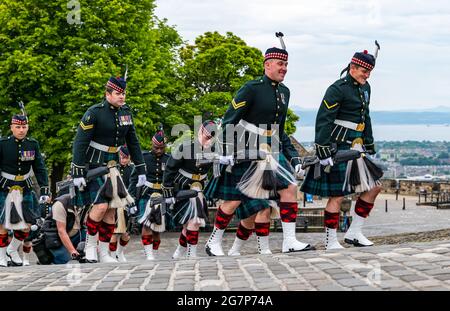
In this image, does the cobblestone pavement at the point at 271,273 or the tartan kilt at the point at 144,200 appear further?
the tartan kilt at the point at 144,200

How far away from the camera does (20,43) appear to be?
104 feet

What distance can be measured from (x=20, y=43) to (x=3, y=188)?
61.7ft

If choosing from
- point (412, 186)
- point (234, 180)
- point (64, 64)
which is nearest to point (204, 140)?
point (234, 180)

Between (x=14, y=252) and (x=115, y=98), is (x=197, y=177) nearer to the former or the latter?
(x=115, y=98)

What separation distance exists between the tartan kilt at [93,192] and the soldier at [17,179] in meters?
2.33

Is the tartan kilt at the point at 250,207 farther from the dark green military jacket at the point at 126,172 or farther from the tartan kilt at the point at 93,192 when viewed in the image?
the dark green military jacket at the point at 126,172

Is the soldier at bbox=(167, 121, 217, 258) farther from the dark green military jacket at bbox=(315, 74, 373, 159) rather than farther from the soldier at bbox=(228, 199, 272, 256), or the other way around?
the dark green military jacket at bbox=(315, 74, 373, 159)

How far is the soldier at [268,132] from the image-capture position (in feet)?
35.1

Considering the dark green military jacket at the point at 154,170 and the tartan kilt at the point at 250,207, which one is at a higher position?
the dark green military jacket at the point at 154,170

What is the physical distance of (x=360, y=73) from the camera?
428 inches

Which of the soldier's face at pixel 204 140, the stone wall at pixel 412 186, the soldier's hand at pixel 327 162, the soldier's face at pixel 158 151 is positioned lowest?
the stone wall at pixel 412 186

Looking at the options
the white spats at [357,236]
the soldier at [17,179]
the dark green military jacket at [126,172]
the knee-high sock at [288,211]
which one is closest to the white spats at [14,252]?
the soldier at [17,179]

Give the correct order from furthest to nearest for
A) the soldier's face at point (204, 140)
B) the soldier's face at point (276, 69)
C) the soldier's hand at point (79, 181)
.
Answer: the soldier's face at point (204, 140)
the soldier's hand at point (79, 181)
the soldier's face at point (276, 69)

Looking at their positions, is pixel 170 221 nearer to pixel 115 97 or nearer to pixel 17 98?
pixel 115 97
